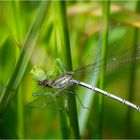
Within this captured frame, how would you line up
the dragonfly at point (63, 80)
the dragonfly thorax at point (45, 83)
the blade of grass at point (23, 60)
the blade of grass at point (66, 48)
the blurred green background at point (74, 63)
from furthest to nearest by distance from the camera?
the dragonfly thorax at point (45, 83), the dragonfly at point (63, 80), the blurred green background at point (74, 63), the blade of grass at point (66, 48), the blade of grass at point (23, 60)

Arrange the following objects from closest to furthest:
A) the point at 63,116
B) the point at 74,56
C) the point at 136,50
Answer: the point at 63,116
the point at 136,50
the point at 74,56

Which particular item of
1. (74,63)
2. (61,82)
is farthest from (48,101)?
(74,63)

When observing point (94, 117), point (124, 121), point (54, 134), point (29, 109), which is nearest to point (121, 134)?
point (124, 121)

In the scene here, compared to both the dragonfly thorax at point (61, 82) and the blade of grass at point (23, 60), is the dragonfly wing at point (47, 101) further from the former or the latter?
the blade of grass at point (23, 60)

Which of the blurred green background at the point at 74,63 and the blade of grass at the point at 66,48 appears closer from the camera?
the blade of grass at the point at 66,48

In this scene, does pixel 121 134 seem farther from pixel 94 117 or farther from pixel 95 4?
pixel 95 4

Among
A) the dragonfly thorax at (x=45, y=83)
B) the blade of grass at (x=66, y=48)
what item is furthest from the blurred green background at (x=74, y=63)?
the dragonfly thorax at (x=45, y=83)

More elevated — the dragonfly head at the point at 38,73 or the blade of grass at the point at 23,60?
the dragonfly head at the point at 38,73

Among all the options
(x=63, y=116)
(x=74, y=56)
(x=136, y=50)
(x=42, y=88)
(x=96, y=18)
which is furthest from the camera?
(x=96, y=18)
